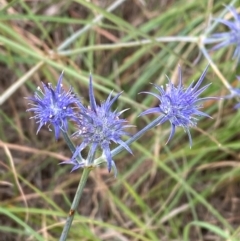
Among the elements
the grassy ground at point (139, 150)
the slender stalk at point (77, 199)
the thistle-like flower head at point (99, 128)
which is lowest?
the slender stalk at point (77, 199)

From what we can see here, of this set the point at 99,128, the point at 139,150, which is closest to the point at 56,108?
the point at 99,128

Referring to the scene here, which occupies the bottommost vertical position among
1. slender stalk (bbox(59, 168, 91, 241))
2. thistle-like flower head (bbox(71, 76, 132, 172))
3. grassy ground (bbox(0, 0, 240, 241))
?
slender stalk (bbox(59, 168, 91, 241))

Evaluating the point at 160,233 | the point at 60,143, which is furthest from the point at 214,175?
the point at 60,143

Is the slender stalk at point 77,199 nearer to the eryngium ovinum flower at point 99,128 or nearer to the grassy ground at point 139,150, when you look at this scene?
the eryngium ovinum flower at point 99,128

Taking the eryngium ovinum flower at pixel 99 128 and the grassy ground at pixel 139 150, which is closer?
the eryngium ovinum flower at pixel 99 128

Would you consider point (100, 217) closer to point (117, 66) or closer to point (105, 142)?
point (117, 66)

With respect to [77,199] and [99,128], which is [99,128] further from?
[77,199]

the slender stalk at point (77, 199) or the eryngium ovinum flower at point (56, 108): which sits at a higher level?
the eryngium ovinum flower at point (56, 108)

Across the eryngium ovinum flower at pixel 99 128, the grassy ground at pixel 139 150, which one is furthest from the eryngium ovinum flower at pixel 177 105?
the grassy ground at pixel 139 150

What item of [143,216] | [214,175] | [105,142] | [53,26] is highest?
[53,26]

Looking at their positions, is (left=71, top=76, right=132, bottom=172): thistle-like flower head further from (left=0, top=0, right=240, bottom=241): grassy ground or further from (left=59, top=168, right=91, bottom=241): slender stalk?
(left=0, top=0, right=240, bottom=241): grassy ground

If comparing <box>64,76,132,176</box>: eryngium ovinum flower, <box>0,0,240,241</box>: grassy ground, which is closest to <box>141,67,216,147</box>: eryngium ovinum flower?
<box>64,76,132,176</box>: eryngium ovinum flower
